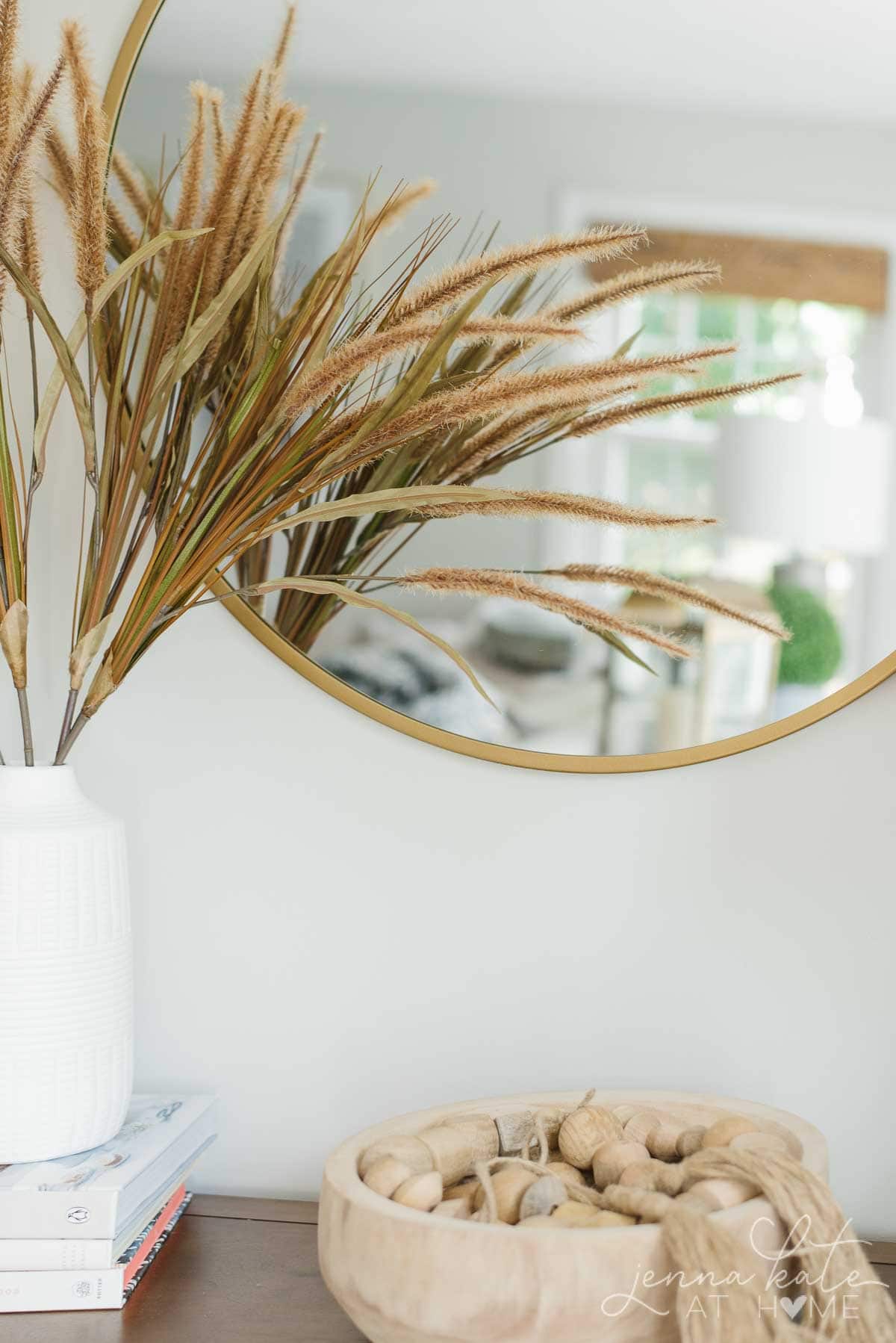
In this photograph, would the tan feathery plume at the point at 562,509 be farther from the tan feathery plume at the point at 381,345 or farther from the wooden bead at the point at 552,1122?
the wooden bead at the point at 552,1122

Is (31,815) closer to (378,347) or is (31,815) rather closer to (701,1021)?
(378,347)

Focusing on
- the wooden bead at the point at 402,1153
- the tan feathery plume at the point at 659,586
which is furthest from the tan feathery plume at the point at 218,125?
the wooden bead at the point at 402,1153

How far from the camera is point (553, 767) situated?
3.01 feet

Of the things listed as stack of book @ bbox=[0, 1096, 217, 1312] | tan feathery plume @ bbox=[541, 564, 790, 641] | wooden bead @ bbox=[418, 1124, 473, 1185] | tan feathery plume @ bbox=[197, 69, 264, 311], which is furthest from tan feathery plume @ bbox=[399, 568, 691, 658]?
stack of book @ bbox=[0, 1096, 217, 1312]

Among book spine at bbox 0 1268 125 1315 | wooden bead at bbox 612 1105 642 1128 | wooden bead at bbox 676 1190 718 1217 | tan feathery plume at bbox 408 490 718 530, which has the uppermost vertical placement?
tan feathery plume at bbox 408 490 718 530

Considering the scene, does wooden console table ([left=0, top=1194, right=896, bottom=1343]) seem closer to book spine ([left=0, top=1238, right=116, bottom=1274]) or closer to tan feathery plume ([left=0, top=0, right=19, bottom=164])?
book spine ([left=0, top=1238, right=116, bottom=1274])

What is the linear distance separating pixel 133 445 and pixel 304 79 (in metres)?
0.35

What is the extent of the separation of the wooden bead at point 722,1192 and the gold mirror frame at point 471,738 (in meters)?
0.34

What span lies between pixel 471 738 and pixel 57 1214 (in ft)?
1.45

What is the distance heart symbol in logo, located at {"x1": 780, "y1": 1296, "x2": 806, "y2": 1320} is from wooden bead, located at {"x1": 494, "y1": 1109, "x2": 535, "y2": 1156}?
178mm

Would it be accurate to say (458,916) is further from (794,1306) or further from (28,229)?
(28,229)

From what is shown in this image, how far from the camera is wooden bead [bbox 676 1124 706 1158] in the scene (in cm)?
72

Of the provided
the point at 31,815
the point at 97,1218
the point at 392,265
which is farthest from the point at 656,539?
the point at 97,1218

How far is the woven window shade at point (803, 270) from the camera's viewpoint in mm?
880
